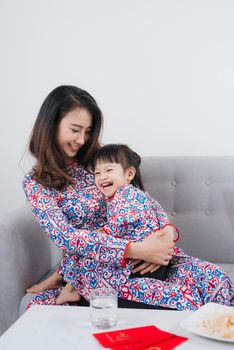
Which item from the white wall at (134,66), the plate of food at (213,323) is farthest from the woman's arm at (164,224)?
the white wall at (134,66)

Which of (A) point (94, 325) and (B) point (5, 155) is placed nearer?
(A) point (94, 325)

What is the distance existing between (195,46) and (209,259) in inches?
44.9

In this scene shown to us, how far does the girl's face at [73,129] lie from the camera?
182cm

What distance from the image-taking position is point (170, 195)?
2.22 m

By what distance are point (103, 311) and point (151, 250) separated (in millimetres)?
451

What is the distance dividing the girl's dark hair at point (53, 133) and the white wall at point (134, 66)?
710 millimetres

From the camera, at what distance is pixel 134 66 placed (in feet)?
8.29

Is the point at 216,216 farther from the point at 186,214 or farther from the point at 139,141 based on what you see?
the point at 139,141

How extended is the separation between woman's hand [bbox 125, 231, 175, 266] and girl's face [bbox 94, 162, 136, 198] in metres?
0.27

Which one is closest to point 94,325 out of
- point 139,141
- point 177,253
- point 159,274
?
point 159,274

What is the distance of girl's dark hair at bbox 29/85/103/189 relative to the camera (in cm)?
180

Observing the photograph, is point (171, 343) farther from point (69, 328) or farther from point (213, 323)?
point (69, 328)

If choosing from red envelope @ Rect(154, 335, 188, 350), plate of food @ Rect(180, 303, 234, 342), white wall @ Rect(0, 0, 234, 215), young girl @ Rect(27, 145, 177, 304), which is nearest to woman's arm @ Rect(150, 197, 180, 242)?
young girl @ Rect(27, 145, 177, 304)

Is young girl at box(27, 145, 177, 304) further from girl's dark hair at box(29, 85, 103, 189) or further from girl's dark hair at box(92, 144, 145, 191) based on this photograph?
girl's dark hair at box(29, 85, 103, 189)
